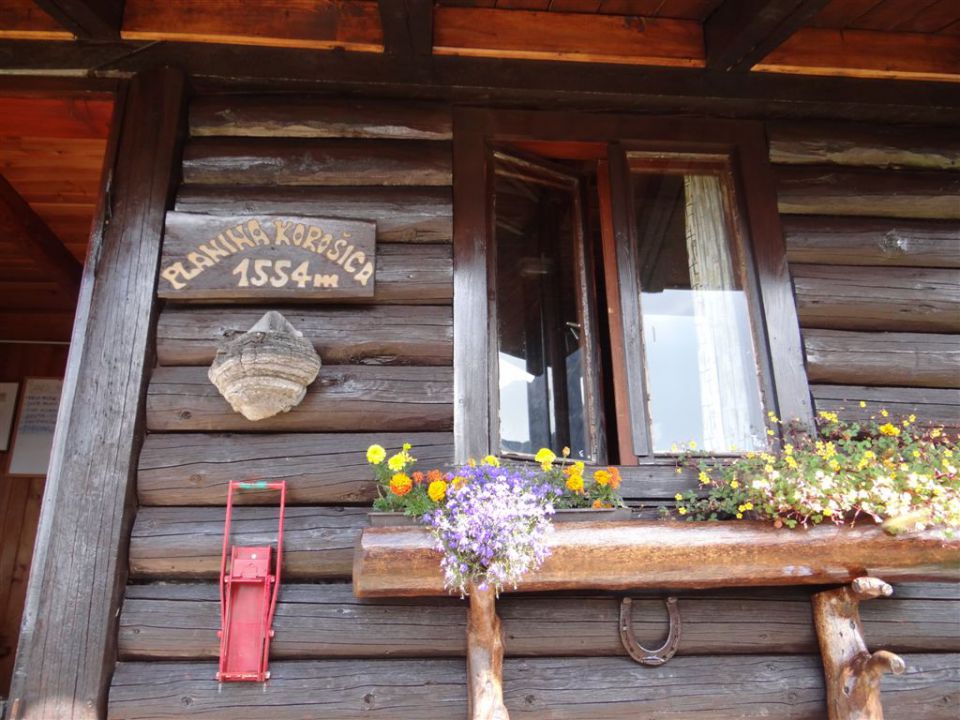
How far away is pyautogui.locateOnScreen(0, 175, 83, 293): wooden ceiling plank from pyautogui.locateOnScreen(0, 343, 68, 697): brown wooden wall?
779mm

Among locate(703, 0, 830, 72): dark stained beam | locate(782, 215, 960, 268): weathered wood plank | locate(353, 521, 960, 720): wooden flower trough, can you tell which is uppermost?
locate(703, 0, 830, 72): dark stained beam

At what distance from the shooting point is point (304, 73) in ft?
9.52

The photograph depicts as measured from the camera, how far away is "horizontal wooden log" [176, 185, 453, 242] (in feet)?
9.11

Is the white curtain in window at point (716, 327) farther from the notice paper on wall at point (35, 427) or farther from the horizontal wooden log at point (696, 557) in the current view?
the notice paper on wall at point (35, 427)

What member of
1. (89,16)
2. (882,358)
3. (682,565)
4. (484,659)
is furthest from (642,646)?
(89,16)

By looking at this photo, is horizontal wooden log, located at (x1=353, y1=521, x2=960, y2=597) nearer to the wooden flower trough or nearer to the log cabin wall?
the wooden flower trough

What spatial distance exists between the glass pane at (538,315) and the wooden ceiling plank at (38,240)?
2835 mm

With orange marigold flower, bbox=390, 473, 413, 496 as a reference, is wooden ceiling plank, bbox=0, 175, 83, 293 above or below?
above

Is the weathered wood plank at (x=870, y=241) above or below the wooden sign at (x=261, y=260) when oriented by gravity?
above

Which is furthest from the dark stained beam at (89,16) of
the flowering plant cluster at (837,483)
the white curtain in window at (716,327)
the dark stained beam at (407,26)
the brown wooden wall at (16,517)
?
the brown wooden wall at (16,517)

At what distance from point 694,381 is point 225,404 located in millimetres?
1783

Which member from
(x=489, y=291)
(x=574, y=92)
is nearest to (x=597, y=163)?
(x=574, y=92)

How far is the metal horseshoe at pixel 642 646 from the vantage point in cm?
232

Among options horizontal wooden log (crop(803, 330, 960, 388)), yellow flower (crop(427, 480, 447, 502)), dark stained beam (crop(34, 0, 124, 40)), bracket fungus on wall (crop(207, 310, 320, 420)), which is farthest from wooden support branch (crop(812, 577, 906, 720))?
dark stained beam (crop(34, 0, 124, 40))
